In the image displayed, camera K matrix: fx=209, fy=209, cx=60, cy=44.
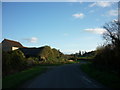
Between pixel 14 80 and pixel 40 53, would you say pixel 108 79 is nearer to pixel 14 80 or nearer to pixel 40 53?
pixel 14 80

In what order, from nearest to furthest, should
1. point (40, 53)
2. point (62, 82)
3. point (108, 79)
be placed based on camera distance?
1. point (62, 82)
2. point (108, 79)
3. point (40, 53)

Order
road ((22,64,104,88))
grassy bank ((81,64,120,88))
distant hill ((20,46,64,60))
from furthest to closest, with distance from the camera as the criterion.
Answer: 1. distant hill ((20,46,64,60))
2. road ((22,64,104,88))
3. grassy bank ((81,64,120,88))

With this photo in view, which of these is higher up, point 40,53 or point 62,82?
point 40,53

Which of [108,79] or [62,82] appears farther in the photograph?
[108,79]

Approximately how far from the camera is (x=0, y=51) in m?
22.9

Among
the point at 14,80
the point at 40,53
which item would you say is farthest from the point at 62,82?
the point at 40,53

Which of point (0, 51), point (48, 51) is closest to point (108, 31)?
point (0, 51)

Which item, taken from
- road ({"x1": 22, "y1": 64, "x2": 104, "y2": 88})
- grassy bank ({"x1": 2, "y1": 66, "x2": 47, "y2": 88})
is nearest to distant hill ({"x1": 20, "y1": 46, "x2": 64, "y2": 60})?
grassy bank ({"x1": 2, "y1": 66, "x2": 47, "y2": 88})

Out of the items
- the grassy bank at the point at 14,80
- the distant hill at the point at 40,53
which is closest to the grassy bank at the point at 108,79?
the grassy bank at the point at 14,80

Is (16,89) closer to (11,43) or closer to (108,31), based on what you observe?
(108,31)

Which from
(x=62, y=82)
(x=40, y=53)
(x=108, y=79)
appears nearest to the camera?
(x=62, y=82)

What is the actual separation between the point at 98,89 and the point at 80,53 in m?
150

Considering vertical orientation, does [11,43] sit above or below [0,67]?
above

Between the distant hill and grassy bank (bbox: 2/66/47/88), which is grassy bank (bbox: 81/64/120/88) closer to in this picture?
grassy bank (bbox: 2/66/47/88)
